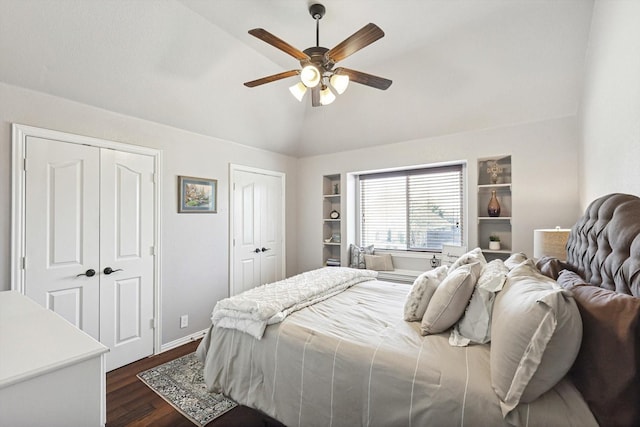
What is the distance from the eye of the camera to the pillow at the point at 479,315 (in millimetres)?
1556

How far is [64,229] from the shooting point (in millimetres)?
2531

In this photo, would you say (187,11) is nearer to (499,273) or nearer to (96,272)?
(96,272)

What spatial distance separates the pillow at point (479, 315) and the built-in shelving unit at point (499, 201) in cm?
199

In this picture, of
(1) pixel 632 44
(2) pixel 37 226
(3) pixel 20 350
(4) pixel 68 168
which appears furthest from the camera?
(4) pixel 68 168

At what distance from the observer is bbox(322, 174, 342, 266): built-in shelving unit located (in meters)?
4.72

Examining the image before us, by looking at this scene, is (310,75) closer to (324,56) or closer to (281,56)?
(324,56)

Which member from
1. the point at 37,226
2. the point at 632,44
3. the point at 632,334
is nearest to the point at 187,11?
the point at 37,226

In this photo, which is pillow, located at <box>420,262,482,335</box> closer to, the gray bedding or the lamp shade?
the gray bedding

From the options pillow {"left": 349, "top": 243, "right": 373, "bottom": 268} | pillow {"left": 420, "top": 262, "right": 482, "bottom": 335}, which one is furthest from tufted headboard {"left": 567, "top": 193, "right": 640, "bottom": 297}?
pillow {"left": 349, "top": 243, "right": 373, "bottom": 268}

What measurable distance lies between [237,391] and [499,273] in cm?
177

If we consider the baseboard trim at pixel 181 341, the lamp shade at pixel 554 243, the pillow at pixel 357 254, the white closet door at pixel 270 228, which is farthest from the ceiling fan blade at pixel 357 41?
the baseboard trim at pixel 181 341

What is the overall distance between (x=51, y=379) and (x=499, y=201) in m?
4.01

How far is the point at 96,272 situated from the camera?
272 centimetres

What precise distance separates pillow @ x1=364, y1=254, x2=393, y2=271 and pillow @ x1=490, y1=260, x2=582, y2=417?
3.08 metres
